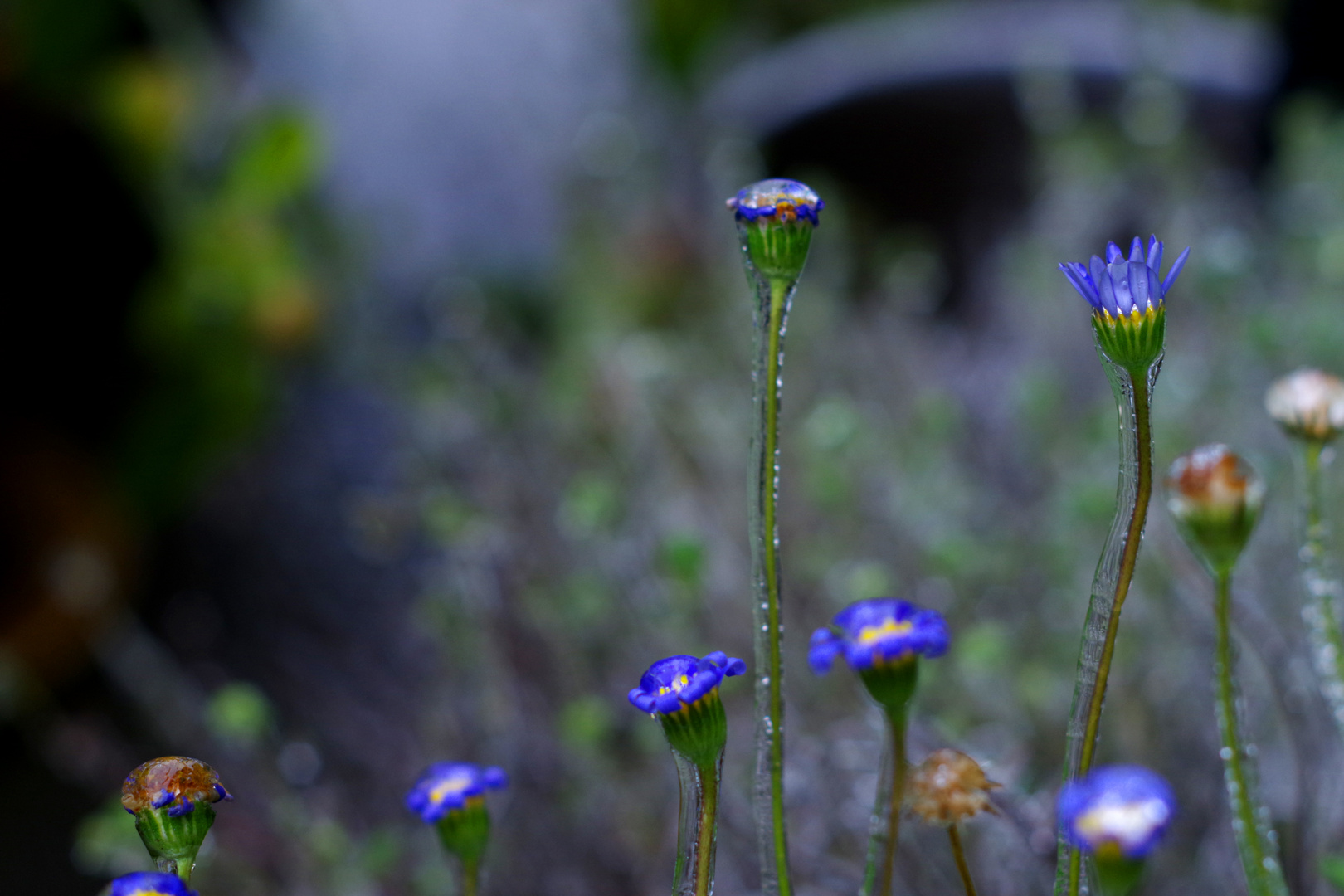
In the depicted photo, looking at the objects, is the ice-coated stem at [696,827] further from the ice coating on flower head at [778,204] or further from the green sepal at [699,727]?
the ice coating on flower head at [778,204]

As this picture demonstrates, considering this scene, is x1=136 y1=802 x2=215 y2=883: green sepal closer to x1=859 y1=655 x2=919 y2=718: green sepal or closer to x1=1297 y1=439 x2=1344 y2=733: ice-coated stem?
x1=859 y1=655 x2=919 y2=718: green sepal

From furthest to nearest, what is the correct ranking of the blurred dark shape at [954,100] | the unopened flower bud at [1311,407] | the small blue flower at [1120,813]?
1. the blurred dark shape at [954,100]
2. the unopened flower bud at [1311,407]
3. the small blue flower at [1120,813]

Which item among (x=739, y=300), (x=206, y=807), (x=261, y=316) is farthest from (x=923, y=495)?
(x=261, y=316)

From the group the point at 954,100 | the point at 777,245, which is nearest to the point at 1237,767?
the point at 777,245

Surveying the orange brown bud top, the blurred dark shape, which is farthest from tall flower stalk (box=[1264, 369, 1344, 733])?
the blurred dark shape

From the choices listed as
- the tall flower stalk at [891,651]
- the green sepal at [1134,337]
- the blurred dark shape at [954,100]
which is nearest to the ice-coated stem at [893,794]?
the tall flower stalk at [891,651]

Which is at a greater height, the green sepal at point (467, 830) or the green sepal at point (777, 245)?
the green sepal at point (777, 245)

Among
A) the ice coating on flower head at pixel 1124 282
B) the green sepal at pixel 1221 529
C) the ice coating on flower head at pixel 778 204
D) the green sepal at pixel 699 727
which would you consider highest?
the ice coating on flower head at pixel 778 204
